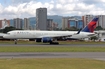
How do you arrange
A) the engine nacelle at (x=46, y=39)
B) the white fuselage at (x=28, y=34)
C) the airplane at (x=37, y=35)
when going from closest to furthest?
the engine nacelle at (x=46, y=39), the airplane at (x=37, y=35), the white fuselage at (x=28, y=34)

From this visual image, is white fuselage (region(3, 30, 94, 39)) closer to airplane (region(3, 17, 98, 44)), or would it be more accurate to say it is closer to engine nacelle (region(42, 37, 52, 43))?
airplane (region(3, 17, 98, 44))

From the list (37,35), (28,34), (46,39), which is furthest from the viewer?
(37,35)

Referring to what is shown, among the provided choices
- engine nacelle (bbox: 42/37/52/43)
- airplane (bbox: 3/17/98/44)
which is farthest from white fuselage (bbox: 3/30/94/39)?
engine nacelle (bbox: 42/37/52/43)

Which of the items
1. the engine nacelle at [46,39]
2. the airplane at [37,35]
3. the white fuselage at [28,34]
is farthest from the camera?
the white fuselage at [28,34]

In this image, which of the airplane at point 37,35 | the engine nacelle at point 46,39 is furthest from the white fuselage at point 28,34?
the engine nacelle at point 46,39

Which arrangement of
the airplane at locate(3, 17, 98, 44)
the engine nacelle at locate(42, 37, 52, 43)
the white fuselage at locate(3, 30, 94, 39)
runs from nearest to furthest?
1. the engine nacelle at locate(42, 37, 52, 43)
2. the airplane at locate(3, 17, 98, 44)
3. the white fuselage at locate(3, 30, 94, 39)

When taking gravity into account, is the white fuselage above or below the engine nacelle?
above

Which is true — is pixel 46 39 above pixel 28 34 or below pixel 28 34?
below

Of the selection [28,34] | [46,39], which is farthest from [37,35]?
[46,39]

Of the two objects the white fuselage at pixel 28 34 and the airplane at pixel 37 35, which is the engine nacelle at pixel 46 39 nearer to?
the airplane at pixel 37 35

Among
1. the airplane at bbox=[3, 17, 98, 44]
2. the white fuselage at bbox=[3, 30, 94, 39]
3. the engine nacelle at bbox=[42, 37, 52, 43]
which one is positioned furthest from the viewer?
the white fuselage at bbox=[3, 30, 94, 39]

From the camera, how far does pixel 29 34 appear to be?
58.7m

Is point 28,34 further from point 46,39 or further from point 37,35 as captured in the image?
point 46,39
